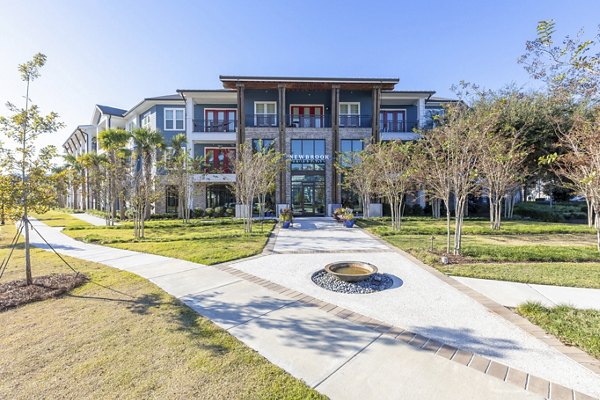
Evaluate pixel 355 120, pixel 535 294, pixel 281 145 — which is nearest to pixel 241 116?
pixel 281 145

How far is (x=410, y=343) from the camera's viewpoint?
3.56m

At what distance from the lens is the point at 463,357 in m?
3.24

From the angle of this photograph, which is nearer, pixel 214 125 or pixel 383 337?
pixel 383 337

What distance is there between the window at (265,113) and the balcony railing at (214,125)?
2203mm

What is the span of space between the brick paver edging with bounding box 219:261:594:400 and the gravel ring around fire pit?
81 centimetres

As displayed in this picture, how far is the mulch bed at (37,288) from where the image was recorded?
207 inches

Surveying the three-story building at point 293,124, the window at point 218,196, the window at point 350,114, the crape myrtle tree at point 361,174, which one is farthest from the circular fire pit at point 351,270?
the window at point 218,196

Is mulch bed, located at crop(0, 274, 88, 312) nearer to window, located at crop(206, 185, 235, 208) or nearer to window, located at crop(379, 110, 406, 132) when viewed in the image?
window, located at crop(206, 185, 235, 208)

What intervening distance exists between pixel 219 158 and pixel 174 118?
5779 millimetres

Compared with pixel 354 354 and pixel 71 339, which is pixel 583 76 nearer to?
pixel 354 354

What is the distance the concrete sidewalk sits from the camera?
4.80m

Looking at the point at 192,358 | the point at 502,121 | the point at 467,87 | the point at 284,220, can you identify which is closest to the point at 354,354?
the point at 192,358

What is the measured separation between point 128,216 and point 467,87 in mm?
27793

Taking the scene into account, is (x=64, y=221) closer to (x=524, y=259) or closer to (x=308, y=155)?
(x=308, y=155)
